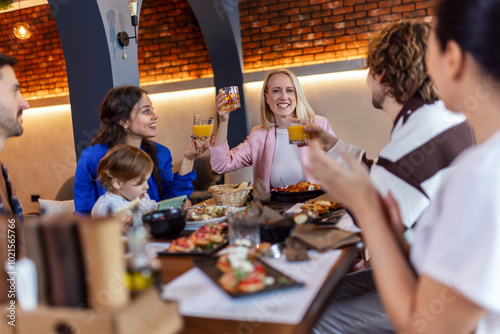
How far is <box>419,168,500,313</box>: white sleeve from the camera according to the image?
0.74 meters

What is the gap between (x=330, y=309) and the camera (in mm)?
1594

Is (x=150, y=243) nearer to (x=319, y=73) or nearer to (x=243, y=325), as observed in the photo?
(x=243, y=325)

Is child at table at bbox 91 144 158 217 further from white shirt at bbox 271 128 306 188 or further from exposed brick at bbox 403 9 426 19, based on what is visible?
exposed brick at bbox 403 9 426 19

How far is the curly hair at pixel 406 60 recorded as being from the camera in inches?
61.0

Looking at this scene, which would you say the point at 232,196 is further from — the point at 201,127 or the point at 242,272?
the point at 242,272

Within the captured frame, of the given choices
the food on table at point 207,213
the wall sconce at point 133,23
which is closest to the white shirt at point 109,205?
the food on table at point 207,213

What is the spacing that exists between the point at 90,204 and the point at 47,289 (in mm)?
2158

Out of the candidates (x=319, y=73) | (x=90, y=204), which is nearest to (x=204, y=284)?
(x=90, y=204)

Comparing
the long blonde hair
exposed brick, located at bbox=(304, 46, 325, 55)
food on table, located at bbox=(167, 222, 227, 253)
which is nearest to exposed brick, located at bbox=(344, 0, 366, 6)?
exposed brick, located at bbox=(304, 46, 325, 55)

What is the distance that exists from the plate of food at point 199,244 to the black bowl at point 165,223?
12cm

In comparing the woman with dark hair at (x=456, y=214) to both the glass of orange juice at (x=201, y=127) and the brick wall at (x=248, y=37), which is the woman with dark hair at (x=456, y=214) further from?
the brick wall at (x=248, y=37)

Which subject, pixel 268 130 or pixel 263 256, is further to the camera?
pixel 268 130

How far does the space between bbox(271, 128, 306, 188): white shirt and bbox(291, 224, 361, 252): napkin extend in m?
1.64

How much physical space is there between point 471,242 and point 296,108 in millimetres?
2579
